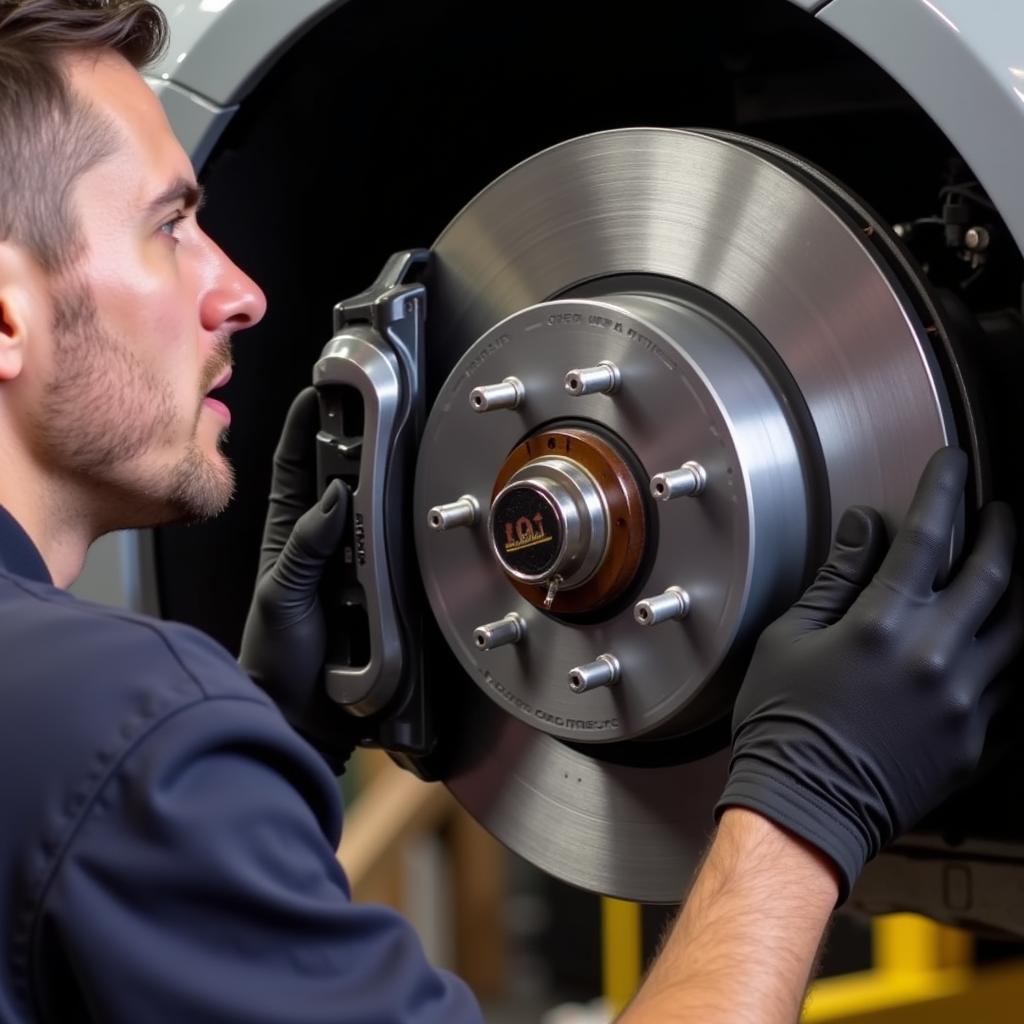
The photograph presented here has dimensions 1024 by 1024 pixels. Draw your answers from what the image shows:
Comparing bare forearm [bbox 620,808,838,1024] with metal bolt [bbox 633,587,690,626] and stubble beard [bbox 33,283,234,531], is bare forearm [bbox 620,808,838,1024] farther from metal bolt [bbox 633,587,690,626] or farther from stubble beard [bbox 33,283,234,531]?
stubble beard [bbox 33,283,234,531]

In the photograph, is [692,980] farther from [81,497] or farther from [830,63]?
[830,63]

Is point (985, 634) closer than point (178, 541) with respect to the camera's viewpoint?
Yes

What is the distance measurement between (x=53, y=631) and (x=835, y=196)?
0.42m

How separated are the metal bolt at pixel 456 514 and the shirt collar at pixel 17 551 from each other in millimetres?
208

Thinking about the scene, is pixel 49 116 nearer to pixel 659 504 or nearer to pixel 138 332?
pixel 138 332

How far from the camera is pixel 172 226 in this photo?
2.93ft

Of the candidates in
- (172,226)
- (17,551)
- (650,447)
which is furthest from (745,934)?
(172,226)

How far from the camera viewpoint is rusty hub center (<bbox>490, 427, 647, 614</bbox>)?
0.79m

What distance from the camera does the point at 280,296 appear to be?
1.07 meters

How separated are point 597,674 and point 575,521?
0.08 meters

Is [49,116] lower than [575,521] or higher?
higher

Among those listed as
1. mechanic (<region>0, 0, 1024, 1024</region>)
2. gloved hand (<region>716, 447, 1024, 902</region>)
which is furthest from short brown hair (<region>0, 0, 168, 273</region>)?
gloved hand (<region>716, 447, 1024, 902</region>)

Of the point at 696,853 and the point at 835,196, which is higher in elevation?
the point at 835,196

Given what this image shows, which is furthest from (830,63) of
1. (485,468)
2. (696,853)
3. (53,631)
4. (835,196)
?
(53,631)
